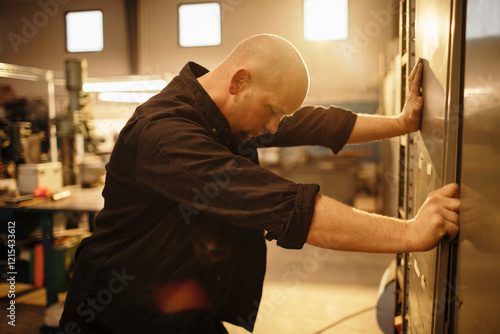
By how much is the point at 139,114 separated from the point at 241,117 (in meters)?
0.35

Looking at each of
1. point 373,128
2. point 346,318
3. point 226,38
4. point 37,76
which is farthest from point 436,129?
point 226,38

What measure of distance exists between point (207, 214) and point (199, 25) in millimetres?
8317

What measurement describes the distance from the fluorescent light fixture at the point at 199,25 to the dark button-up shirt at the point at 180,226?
7.54 m

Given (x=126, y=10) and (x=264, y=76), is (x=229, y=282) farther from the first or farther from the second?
(x=126, y=10)

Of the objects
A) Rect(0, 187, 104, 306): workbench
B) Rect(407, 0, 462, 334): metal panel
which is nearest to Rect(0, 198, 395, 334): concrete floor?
Rect(0, 187, 104, 306): workbench

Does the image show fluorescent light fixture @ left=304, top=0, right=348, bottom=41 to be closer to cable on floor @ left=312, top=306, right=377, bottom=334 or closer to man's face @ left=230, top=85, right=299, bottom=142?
cable on floor @ left=312, top=306, right=377, bottom=334

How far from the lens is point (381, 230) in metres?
0.94

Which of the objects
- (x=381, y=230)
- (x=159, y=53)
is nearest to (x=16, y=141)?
(x=381, y=230)

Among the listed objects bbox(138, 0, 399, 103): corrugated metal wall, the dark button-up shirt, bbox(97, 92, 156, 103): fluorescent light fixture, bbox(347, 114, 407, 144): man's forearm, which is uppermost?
bbox(138, 0, 399, 103): corrugated metal wall

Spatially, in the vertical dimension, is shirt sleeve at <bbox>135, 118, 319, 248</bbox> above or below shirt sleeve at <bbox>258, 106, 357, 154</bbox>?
below

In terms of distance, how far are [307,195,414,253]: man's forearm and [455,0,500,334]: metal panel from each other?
158mm

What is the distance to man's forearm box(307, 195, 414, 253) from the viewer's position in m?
0.93

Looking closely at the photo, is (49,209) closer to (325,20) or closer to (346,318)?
(346,318)

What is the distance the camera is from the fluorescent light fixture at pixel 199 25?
8.38 metres
